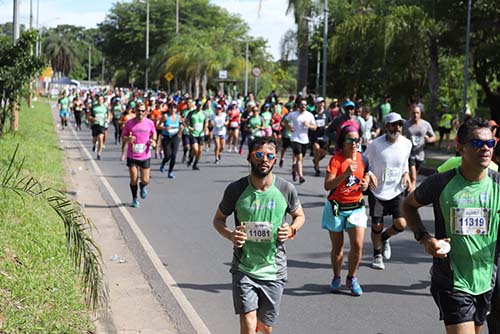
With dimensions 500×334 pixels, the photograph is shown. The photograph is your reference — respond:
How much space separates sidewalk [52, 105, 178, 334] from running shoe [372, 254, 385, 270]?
2.47 meters

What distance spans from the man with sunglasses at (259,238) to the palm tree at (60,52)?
121m

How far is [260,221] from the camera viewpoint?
515 cm

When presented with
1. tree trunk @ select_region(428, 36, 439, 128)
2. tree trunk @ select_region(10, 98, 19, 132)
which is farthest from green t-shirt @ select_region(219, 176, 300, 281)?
tree trunk @ select_region(428, 36, 439, 128)

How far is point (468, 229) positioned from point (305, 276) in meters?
3.89

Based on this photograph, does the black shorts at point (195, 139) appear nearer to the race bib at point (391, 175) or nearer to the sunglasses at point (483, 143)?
the race bib at point (391, 175)

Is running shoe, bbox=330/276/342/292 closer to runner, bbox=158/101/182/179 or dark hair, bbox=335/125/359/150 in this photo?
dark hair, bbox=335/125/359/150

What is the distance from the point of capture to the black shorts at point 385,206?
8.57m

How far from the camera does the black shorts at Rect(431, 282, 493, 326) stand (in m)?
4.48

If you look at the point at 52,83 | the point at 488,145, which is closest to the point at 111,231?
the point at 488,145

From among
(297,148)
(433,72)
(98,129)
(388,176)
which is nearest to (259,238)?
(388,176)

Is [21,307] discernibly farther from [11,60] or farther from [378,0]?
[378,0]

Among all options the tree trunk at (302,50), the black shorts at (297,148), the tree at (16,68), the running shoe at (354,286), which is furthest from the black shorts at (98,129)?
the tree trunk at (302,50)

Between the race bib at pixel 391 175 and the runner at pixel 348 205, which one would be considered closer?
the runner at pixel 348 205

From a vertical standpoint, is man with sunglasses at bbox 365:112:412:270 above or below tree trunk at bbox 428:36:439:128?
below
